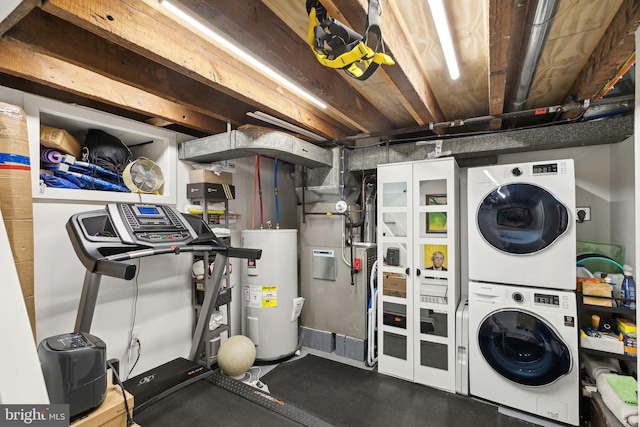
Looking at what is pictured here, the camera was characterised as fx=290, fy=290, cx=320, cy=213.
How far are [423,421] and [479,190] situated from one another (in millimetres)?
1991

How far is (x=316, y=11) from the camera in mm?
1110

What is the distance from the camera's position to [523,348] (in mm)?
2381

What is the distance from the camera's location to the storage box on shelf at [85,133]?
1940 mm

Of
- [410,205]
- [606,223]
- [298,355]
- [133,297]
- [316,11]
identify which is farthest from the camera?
[298,355]

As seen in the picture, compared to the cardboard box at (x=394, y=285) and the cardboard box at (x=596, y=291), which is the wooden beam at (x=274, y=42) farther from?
the cardboard box at (x=596, y=291)

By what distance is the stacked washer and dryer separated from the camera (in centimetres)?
226

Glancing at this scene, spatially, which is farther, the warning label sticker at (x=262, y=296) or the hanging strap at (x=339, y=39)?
the warning label sticker at (x=262, y=296)

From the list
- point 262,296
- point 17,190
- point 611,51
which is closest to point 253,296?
point 262,296

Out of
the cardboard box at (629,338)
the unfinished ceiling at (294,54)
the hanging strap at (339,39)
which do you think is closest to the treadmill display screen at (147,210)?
the unfinished ceiling at (294,54)

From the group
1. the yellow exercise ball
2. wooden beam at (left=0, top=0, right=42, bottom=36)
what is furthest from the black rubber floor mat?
wooden beam at (left=0, top=0, right=42, bottom=36)

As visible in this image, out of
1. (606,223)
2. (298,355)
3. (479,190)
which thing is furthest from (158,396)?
(606,223)

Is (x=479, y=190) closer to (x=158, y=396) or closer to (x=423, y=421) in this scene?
(x=423, y=421)

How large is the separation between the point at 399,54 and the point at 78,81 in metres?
2.06

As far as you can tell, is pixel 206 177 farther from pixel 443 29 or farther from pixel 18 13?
pixel 443 29
